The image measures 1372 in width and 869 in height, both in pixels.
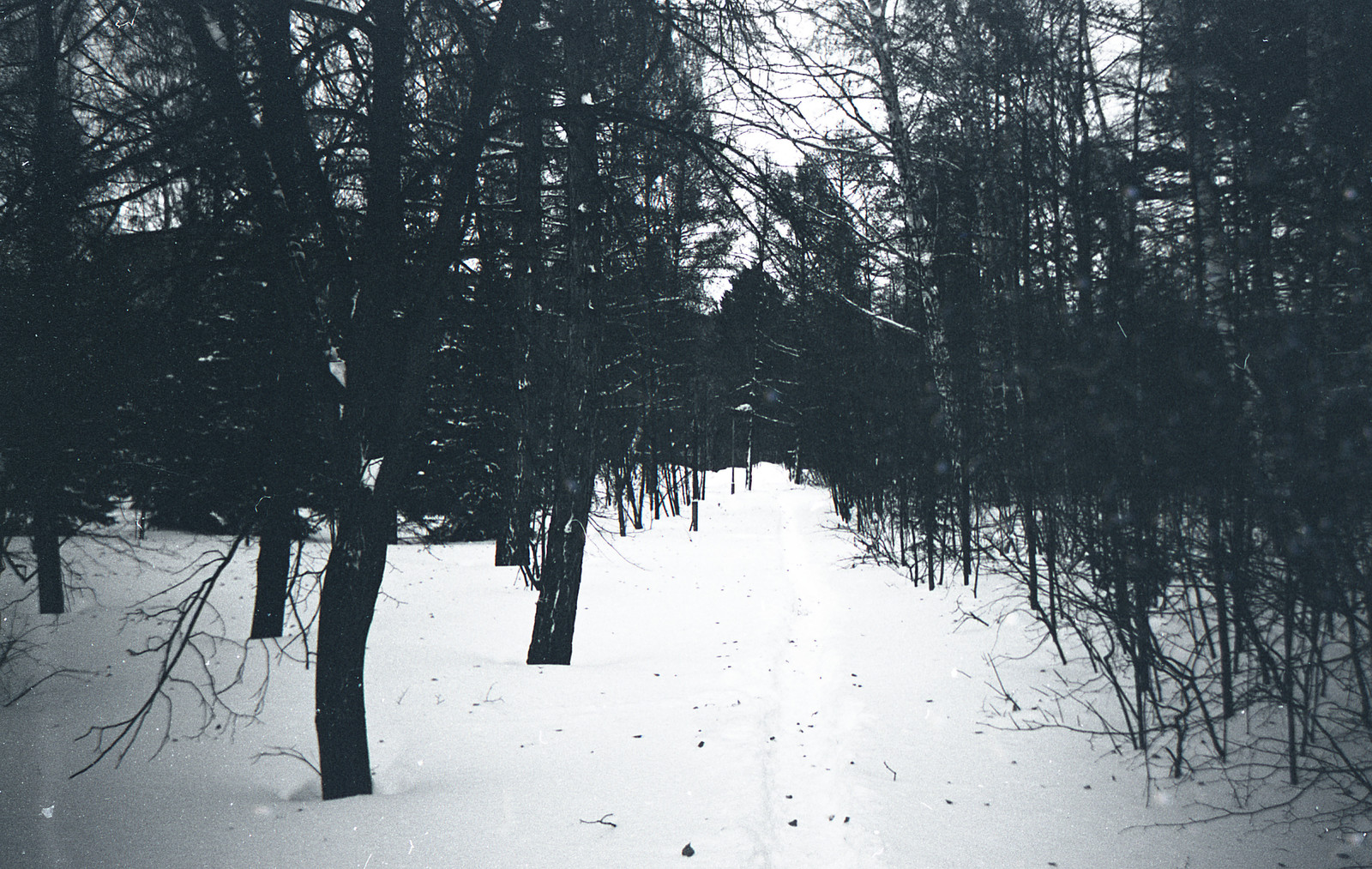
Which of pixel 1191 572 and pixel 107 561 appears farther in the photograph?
pixel 107 561

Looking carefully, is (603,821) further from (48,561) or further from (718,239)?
(48,561)

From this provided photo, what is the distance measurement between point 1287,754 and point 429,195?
5901mm

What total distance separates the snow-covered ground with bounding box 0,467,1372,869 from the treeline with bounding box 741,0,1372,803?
0.79m

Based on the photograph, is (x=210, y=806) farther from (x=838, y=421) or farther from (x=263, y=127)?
(x=838, y=421)

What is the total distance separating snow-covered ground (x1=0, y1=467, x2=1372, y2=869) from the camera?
12.7 feet

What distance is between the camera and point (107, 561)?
14.9 metres

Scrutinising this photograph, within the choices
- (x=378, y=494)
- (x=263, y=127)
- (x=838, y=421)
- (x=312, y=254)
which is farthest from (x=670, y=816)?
(x=838, y=421)

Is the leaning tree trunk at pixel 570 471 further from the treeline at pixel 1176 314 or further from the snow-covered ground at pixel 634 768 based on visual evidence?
the treeline at pixel 1176 314

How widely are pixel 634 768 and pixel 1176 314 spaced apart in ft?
16.0

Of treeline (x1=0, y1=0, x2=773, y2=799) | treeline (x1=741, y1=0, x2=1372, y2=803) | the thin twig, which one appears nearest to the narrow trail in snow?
the thin twig

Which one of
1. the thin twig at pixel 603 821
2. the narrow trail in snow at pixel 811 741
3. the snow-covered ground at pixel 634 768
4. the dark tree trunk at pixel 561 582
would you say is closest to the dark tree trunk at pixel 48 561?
the snow-covered ground at pixel 634 768

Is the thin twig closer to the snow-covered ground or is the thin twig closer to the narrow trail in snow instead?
the snow-covered ground

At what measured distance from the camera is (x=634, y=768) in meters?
4.96

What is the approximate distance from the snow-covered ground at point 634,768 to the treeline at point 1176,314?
79cm
